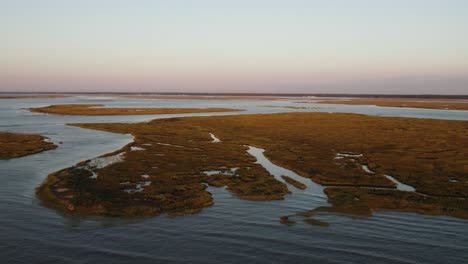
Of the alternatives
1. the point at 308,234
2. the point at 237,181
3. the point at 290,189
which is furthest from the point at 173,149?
the point at 308,234

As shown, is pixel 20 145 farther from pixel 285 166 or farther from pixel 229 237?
pixel 229 237

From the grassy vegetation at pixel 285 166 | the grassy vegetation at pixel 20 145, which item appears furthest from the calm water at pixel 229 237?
the grassy vegetation at pixel 20 145

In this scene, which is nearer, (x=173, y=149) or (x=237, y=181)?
(x=237, y=181)

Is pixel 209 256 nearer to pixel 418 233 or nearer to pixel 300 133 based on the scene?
pixel 418 233

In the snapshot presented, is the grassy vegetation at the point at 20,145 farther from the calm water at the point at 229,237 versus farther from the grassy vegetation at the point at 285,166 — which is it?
the calm water at the point at 229,237

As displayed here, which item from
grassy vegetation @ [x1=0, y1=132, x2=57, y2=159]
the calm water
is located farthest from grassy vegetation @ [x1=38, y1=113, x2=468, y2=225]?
grassy vegetation @ [x1=0, y1=132, x2=57, y2=159]

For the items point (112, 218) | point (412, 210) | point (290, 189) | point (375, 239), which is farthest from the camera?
point (290, 189)

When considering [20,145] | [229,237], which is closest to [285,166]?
[229,237]
